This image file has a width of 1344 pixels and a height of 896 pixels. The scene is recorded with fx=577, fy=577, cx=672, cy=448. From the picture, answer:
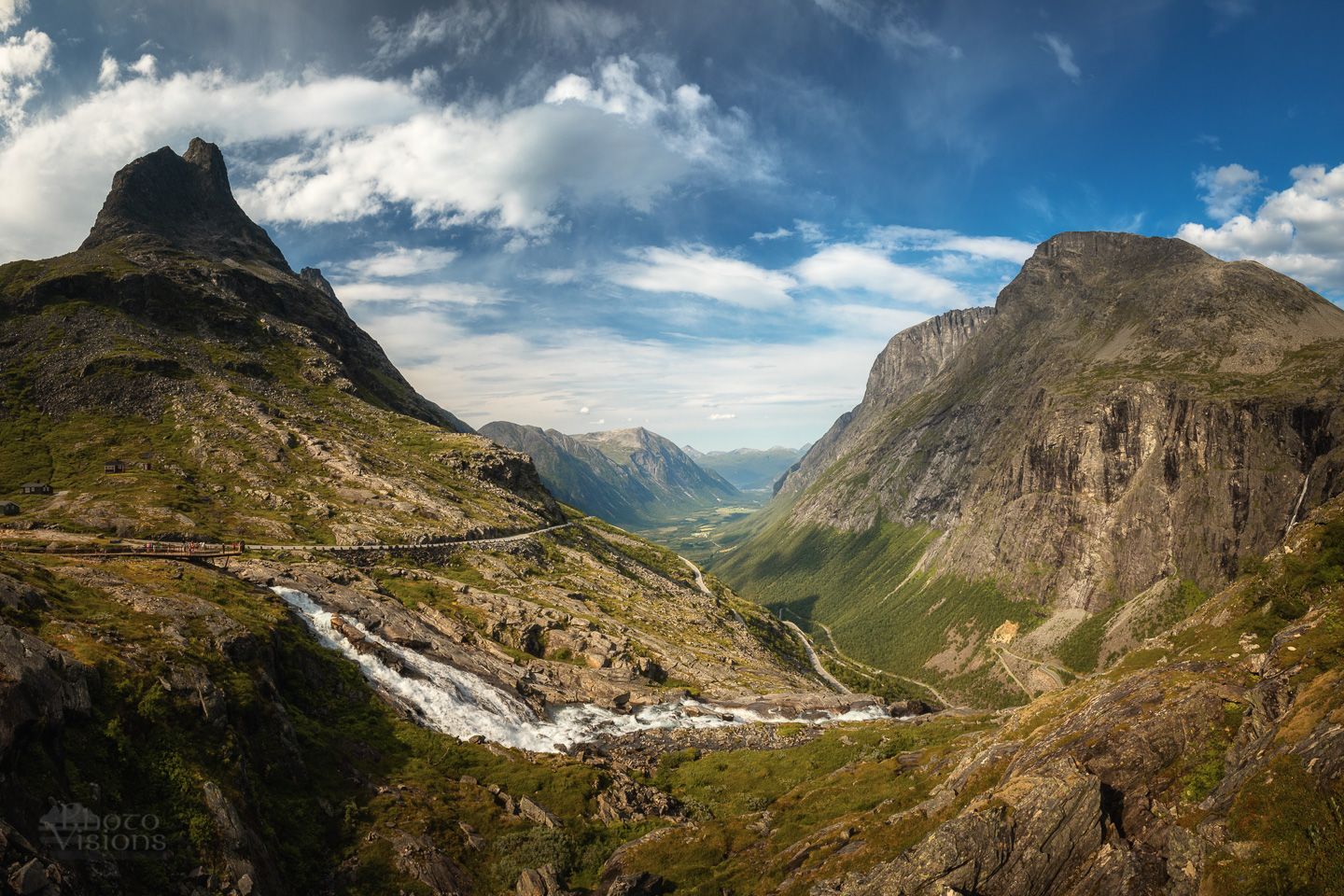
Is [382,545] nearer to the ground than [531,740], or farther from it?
farther from it

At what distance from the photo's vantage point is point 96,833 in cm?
2562

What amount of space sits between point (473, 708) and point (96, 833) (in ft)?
142

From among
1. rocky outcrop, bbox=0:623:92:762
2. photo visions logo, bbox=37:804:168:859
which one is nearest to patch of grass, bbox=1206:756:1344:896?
photo visions logo, bbox=37:804:168:859

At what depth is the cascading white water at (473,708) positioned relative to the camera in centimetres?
6406

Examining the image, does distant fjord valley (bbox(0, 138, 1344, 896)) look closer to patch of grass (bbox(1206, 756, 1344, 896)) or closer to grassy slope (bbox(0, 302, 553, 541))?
patch of grass (bbox(1206, 756, 1344, 896))

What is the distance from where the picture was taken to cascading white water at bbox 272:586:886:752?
64062 millimetres

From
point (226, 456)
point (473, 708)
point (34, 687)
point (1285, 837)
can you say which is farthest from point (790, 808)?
point (226, 456)

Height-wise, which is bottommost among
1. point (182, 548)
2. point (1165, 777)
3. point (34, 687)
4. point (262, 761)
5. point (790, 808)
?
point (790, 808)

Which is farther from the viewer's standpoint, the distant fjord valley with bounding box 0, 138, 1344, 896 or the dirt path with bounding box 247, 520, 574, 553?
the dirt path with bounding box 247, 520, 574, 553

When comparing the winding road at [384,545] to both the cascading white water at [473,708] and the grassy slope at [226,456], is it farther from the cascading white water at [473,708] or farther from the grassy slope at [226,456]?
the cascading white water at [473,708]

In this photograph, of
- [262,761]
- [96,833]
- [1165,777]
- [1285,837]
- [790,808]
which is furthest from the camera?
[790,808]

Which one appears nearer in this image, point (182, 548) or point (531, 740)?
point (531, 740)

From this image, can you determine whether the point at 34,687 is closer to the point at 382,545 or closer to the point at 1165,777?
the point at 1165,777

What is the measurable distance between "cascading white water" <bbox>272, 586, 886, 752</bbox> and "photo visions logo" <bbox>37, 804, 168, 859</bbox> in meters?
35.3
